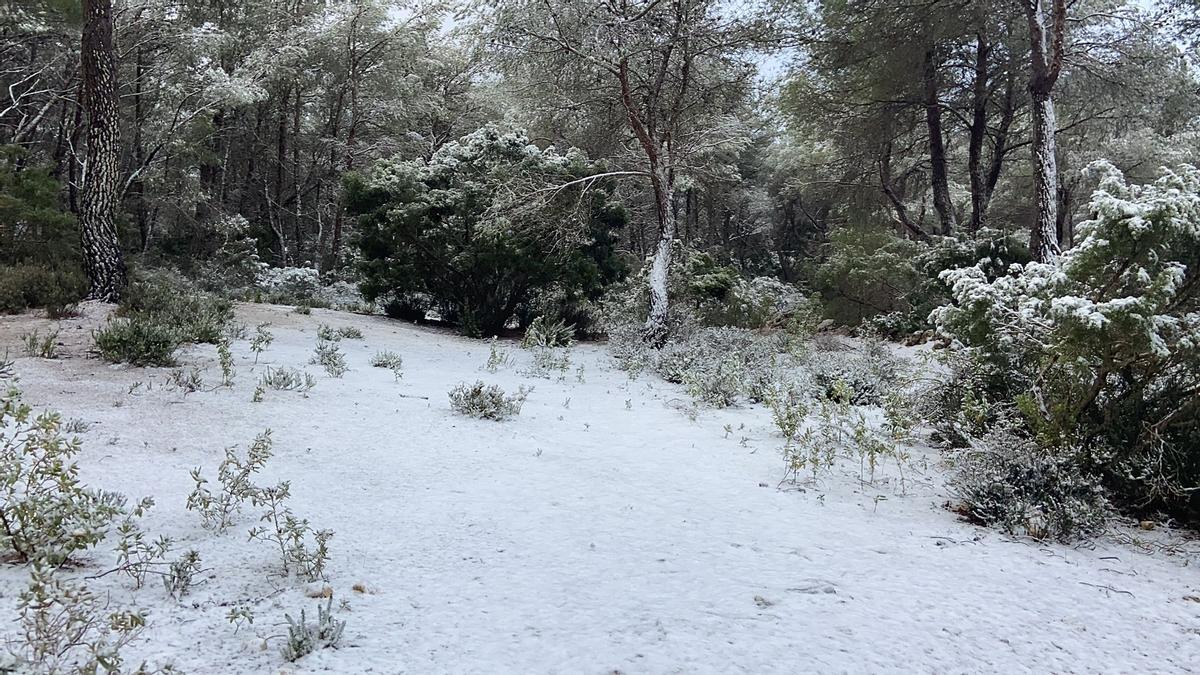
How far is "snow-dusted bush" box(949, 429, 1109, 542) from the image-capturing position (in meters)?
2.70

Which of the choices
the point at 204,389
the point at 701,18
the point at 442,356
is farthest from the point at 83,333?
the point at 701,18

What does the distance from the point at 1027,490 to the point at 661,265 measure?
22.7ft

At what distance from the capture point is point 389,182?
1049cm

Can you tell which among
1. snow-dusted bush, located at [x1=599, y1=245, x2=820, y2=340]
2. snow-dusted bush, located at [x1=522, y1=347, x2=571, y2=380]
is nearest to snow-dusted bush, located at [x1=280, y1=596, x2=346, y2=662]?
snow-dusted bush, located at [x1=522, y1=347, x2=571, y2=380]

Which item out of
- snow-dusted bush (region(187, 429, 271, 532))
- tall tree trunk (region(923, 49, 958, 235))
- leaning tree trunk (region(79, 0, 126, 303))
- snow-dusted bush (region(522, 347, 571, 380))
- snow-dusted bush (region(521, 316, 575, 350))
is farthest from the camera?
tall tree trunk (region(923, 49, 958, 235))

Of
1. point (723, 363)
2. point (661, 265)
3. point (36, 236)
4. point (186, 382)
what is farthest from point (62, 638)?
point (36, 236)

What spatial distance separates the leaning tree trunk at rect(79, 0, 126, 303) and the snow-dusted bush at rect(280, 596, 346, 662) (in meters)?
7.95

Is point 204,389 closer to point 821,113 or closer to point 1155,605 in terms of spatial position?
point 1155,605

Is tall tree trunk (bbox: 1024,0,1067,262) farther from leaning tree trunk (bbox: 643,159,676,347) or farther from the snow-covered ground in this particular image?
the snow-covered ground

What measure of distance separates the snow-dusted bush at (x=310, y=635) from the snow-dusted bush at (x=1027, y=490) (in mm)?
2679

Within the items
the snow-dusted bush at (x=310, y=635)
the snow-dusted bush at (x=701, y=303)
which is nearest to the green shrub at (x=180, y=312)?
the snow-dusted bush at (x=310, y=635)

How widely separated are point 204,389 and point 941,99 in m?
13.8

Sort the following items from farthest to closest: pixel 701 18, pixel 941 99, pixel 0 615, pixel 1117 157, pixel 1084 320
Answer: pixel 1117 157 < pixel 941 99 < pixel 701 18 < pixel 1084 320 < pixel 0 615

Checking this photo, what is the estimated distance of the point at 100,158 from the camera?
299 inches
